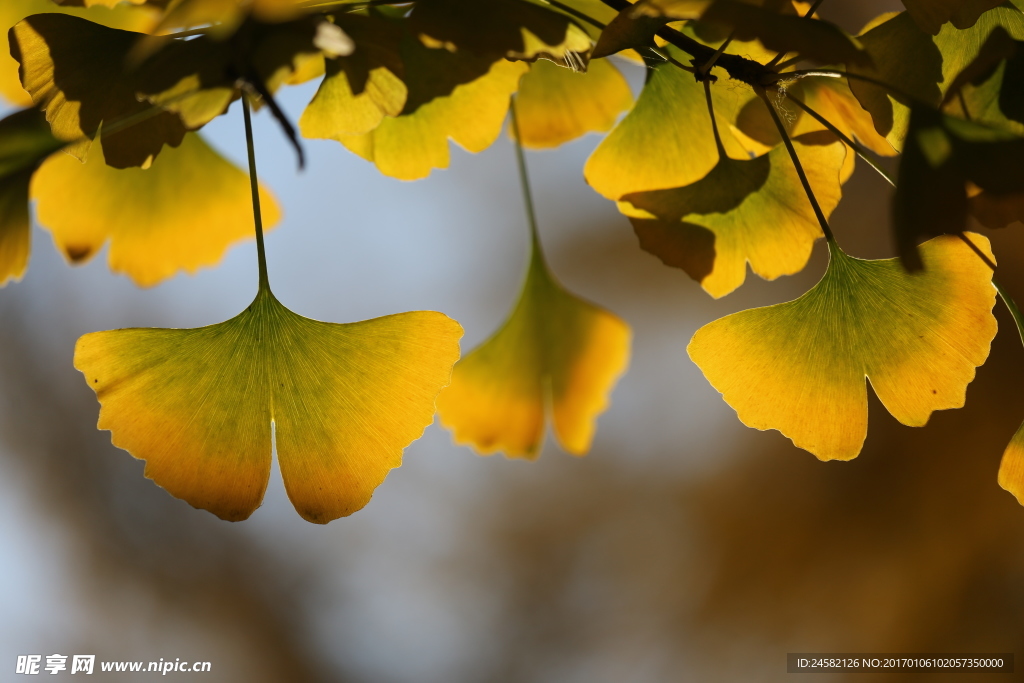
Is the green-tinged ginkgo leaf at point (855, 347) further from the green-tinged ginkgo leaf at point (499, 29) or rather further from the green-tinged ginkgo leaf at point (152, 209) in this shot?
the green-tinged ginkgo leaf at point (152, 209)

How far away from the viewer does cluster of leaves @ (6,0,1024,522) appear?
0.71 feet

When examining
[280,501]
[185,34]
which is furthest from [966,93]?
[280,501]

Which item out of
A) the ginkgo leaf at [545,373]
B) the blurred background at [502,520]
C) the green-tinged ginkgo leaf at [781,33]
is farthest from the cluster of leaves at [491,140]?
the blurred background at [502,520]

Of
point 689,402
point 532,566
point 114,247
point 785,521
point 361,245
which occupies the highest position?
point 114,247

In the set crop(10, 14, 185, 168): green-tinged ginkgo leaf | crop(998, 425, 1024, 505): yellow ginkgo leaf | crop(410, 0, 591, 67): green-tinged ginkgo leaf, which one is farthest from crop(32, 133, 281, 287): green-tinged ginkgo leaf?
crop(998, 425, 1024, 505): yellow ginkgo leaf

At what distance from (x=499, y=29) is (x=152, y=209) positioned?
1.03 ft

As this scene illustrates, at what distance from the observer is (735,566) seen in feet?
3.92

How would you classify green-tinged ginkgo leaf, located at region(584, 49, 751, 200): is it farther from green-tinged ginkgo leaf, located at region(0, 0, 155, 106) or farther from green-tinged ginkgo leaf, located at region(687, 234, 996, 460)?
green-tinged ginkgo leaf, located at region(0, 0, 155, 106)

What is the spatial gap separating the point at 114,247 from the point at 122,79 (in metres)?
0.19

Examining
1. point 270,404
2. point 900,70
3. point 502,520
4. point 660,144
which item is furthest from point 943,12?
point 502,520

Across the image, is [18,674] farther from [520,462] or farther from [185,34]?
[185,34]

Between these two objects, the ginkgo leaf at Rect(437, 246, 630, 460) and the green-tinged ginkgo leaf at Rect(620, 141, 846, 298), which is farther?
the ginkgo leaf at Rect(437, 246, 630, 460)

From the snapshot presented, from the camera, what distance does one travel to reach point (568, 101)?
434mm

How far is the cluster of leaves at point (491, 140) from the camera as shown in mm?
217
